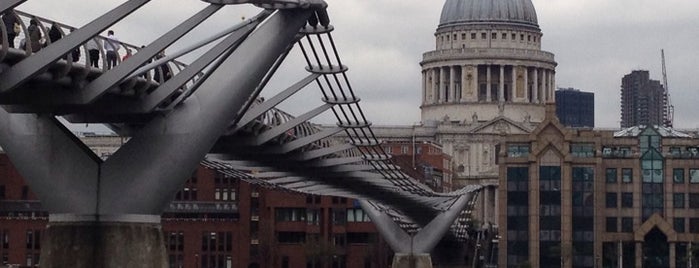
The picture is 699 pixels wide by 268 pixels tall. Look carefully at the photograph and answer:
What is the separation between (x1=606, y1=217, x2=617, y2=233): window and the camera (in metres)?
140

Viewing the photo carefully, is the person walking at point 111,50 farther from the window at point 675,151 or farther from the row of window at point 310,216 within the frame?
the row of window at point 310,216

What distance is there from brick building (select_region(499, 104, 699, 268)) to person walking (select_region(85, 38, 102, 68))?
9722cm

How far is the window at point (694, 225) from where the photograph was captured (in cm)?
13900

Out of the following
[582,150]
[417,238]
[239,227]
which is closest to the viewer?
[417,238]

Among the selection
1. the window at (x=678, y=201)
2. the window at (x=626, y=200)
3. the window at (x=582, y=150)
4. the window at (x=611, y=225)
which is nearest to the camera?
the window at (x=611, y=225)

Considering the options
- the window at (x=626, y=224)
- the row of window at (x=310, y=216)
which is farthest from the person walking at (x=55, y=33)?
the row of window at (x=310, y=216)

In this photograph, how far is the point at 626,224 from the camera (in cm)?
14000

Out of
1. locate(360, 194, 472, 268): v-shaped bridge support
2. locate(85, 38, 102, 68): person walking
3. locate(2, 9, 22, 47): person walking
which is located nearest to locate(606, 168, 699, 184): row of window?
locate(360, 194, 472, 268): v-shaped bridge support

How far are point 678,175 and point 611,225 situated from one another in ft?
18.7

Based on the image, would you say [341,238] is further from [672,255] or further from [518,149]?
[672,255]

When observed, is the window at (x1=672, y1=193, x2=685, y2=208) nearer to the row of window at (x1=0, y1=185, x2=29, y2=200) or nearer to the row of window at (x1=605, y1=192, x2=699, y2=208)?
the row of window at (x1=605, y1=192, x2=699, y2=208)

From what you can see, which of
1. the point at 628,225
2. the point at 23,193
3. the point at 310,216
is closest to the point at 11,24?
the point at 628,225

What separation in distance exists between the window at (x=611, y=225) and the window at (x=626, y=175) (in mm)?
2754

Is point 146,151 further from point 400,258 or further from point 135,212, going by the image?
point 400,258
